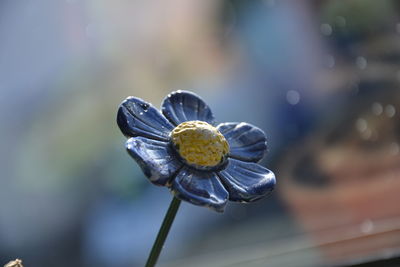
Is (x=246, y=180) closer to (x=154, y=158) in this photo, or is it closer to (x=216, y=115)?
(x=154, y=158)

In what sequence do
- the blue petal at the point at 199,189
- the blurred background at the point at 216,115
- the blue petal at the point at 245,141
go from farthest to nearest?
the blurred background at the point at 216,115 < the blue petal at the point at 245,141 < the blue petal at the point at 199,189

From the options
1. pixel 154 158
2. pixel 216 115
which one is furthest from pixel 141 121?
pixel 216 115

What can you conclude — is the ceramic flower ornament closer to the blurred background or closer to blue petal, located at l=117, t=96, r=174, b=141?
blue petal, located at l=117, t=96, r=174, b=141

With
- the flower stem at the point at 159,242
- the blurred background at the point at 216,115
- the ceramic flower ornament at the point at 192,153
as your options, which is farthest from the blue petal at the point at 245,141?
the blurred background at the point at 216,115

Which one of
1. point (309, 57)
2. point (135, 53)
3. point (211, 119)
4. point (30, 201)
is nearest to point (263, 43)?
point (309, 57)

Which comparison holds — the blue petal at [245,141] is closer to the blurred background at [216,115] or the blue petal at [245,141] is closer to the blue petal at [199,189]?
the blue petal at [199,189]

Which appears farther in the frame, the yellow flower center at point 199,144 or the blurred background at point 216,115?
the blurred background at point 216,115
